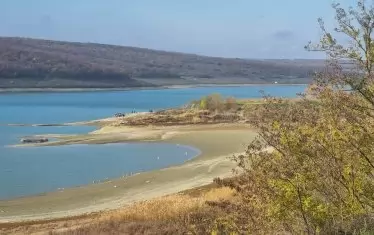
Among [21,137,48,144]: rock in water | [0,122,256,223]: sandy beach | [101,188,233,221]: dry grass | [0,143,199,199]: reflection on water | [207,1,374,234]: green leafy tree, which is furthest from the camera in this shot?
[21,137,48,144]: rock in water

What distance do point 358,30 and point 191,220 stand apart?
9.60 metres

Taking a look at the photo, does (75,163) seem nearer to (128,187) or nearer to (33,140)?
(128,187)

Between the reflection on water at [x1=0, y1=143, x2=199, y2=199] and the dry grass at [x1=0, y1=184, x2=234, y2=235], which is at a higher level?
the dry grass at [x1=0, y1=184, x2=234, y2=235]

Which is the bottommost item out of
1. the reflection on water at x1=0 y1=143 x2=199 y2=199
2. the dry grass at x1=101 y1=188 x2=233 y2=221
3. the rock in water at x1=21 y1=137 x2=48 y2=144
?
the rock in water at x1=21 y1=137 x2=48 y2=144

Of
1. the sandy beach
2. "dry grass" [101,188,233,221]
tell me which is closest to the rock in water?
the sandy beach

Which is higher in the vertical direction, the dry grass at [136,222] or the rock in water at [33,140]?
the dry grass at [136,222]

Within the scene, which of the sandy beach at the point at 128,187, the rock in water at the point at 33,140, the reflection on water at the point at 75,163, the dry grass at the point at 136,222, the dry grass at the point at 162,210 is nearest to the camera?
the dry grass at the point at 136,222

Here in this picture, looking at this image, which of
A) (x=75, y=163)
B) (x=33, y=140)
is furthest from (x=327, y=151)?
(x=33, y=140)

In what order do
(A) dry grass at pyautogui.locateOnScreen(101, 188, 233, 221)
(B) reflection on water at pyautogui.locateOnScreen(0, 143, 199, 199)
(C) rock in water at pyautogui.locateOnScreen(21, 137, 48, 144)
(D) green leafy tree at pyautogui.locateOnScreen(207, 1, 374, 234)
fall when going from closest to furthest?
(D) green leafy tree at pyautogui.locateOnScreen(207, 1, 374, 234), (A) dry grass at pyautogui.locateOnScreen(101, 188, 233, 221), (B) reflection on water at pyautogui.locateOnScreen(0, 143, 199, 199), (C) rock in water at pyautogui.locateOnScreen(21, 137, 48, 144)

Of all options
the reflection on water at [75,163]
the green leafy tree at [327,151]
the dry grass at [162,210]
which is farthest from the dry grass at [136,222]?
the reflection on water at [75,163]

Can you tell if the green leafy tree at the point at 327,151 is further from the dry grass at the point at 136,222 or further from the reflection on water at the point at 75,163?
the reflection on water at the point at 75,163

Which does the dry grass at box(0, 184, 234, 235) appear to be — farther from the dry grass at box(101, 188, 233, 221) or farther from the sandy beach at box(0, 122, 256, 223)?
the sandy beach at box(0, 122, 256, 223)

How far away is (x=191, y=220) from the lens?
14.6 meters

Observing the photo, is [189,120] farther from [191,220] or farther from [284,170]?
[284,170]
